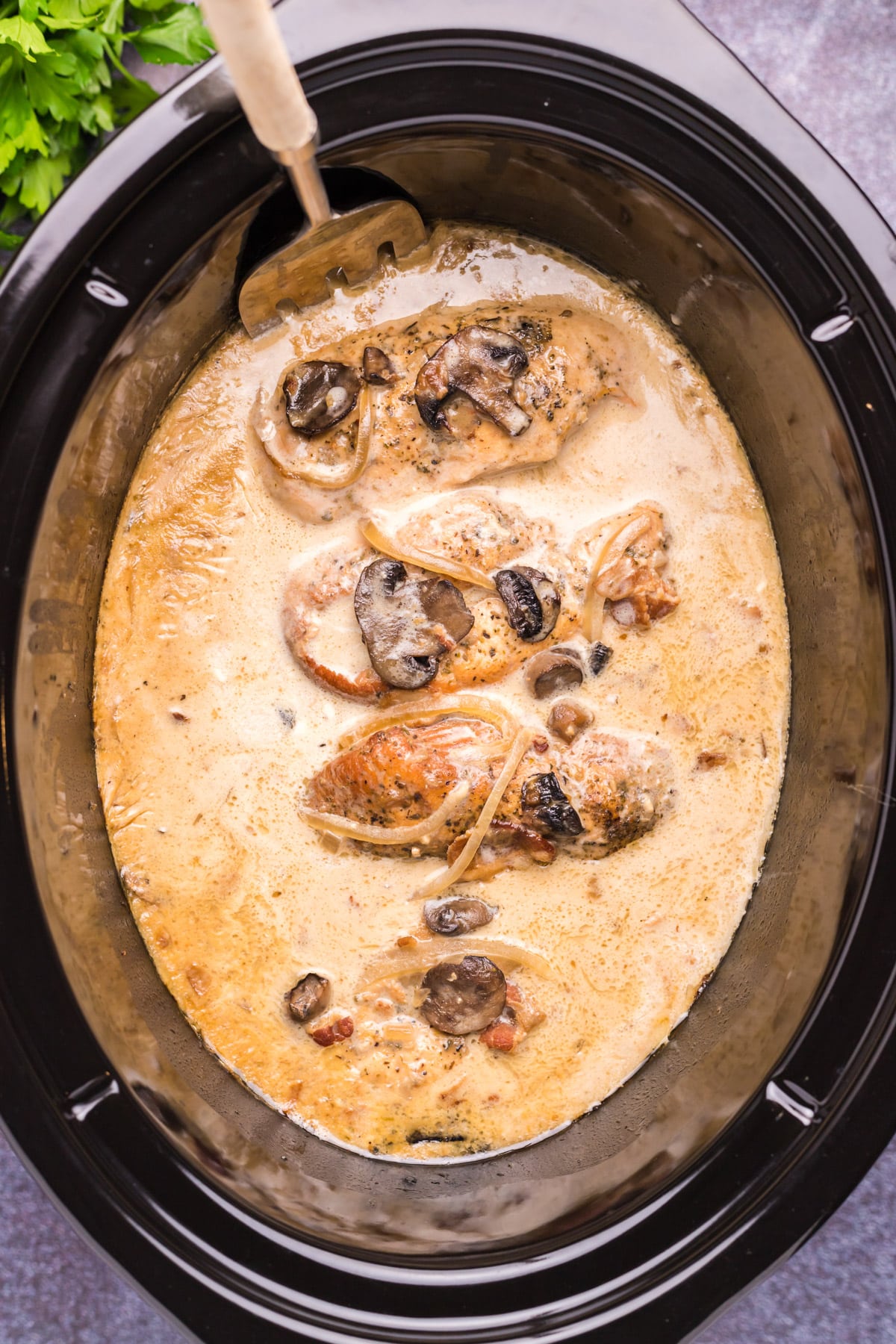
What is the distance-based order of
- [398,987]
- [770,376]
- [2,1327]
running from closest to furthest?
A: [770,376] → [398,987] → [2,1327]

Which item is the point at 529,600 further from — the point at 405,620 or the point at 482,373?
the point at 482,373

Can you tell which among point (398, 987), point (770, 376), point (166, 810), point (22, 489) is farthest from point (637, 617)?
point (22, 489)

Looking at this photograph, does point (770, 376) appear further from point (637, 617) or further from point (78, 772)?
point (78, 772)

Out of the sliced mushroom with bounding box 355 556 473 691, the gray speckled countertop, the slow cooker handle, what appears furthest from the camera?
the gray speckled countertop

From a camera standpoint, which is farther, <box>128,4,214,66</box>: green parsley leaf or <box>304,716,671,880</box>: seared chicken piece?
<box>128,4,214,66</box>: green parsley leaf

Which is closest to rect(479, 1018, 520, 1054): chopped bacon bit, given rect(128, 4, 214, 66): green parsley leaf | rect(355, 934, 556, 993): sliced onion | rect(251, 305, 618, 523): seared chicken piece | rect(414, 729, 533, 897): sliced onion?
rect(355, 934, 556, 993): sliced onion

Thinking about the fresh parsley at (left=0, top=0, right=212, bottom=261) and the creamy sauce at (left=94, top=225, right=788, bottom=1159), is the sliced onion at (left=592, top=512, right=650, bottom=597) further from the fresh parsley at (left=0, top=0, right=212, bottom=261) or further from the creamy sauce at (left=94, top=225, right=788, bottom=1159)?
the fresh parsley at (left=0, top=0, right=212, bottom=261)

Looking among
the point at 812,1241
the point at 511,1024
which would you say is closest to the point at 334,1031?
the point at 511,1024

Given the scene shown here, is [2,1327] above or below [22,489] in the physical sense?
below
